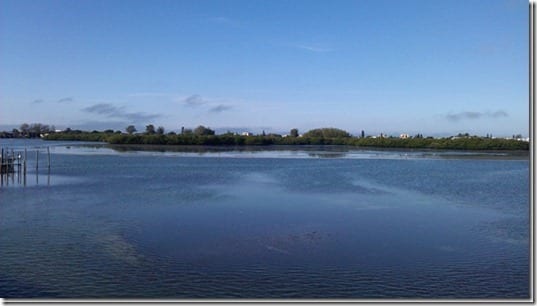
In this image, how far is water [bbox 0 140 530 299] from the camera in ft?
17.6

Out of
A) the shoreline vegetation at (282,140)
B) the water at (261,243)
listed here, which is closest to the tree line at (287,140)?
the shoreline vegetation at (282,140)

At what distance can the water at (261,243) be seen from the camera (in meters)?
5.36

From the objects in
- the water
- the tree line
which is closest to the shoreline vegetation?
the tree line

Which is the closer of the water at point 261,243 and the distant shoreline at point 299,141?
the water at point 261,243

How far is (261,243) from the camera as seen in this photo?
7.12 metres

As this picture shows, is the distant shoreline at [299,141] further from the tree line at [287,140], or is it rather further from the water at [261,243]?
the water at [261,243]


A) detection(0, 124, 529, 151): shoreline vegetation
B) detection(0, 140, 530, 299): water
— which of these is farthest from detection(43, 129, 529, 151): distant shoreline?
detection(0, 140, 530, 299): water

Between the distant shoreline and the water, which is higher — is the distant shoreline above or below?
above

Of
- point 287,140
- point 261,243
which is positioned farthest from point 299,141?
point 261,243

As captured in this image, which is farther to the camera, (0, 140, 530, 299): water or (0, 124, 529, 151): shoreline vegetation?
(0, 124, 529, 151): shoreline vegetation

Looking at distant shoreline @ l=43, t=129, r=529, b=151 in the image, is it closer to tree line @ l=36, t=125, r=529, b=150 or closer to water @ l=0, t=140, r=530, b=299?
tree line @ l=36, t=125, r=529, b=150

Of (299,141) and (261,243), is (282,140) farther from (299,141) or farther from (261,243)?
(261,243)

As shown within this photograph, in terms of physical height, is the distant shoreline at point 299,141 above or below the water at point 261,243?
above

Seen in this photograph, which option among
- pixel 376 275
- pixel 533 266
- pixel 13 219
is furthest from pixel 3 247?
pixel 533 266
